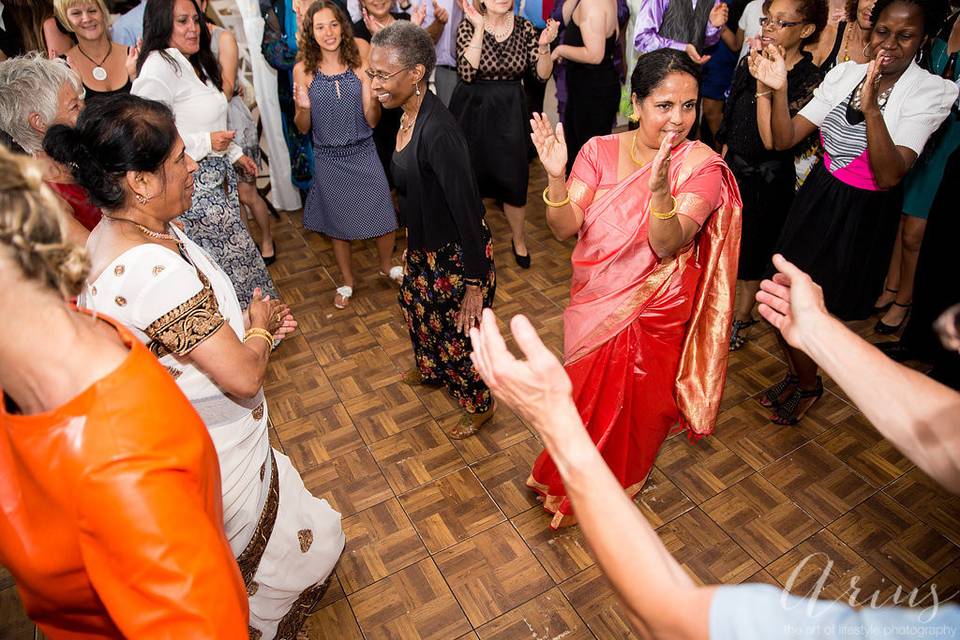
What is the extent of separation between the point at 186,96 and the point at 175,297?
7.06 ft

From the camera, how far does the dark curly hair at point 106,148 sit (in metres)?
1.58

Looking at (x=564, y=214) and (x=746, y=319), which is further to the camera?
(x=746, y=319)

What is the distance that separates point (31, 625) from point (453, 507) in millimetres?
1576

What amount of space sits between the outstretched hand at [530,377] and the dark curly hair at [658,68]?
1403 mm

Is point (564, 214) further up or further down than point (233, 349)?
further up

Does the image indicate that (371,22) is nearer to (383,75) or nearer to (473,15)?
(473,15)

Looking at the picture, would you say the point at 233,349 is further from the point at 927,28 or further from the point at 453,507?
the point at 927,28

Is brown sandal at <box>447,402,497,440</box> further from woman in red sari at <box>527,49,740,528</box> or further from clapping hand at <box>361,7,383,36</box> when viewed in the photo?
clapping hand at <box>361,7,383,36</box>

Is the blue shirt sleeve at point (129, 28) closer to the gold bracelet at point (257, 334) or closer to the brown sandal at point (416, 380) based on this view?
the brown sandal at point (416, 380)

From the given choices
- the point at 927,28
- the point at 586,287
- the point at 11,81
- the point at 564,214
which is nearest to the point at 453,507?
the point at 586,287

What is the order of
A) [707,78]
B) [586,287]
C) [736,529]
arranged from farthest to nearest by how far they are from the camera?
[707,78] → [736,529] → [586,287]

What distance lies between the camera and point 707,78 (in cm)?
473

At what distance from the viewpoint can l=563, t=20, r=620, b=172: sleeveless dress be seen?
172 inches

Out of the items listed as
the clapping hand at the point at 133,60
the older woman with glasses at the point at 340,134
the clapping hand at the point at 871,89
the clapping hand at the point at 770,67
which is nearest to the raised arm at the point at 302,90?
the older woman with glasses at the point at 340,134
